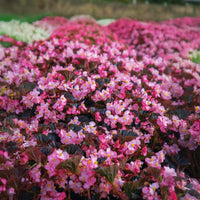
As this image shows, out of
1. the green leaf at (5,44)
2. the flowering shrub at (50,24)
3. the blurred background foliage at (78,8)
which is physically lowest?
the green leaf at (5,44)

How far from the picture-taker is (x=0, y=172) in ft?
4.43

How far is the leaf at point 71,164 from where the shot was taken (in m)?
1.35

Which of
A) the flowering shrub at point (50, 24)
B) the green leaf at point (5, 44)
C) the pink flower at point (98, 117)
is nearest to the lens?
the pink flower at point (98, 117)

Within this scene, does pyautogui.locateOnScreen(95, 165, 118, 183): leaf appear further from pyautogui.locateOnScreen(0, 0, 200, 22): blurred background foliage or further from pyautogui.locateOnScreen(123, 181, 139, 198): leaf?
pyautogui.locateOnScreen(0, 0, 200, 22): blurred background foliage

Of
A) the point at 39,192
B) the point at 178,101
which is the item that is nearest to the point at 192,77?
the point at 178,101

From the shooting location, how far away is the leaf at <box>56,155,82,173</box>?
53.1 inches

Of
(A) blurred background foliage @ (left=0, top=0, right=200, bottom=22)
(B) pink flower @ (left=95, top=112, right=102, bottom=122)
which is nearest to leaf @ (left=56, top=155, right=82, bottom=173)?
(B) pink flower @ (left=95, top=112, right=102, bottom=122)

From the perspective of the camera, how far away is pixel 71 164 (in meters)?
1.38

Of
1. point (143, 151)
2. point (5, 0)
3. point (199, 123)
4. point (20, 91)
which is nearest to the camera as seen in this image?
point (143, 151)

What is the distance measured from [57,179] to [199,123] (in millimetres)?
1289

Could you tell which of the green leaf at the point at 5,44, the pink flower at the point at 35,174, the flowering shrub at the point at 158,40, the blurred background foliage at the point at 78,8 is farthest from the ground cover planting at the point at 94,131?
the blurred background foliage at the point at 78,8

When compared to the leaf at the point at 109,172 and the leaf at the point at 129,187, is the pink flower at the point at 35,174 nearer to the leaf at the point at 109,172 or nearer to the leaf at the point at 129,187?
the leaf at the point at 109,172

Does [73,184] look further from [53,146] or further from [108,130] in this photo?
[108,130]

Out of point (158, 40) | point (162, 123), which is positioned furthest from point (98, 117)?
point (158, 40)
